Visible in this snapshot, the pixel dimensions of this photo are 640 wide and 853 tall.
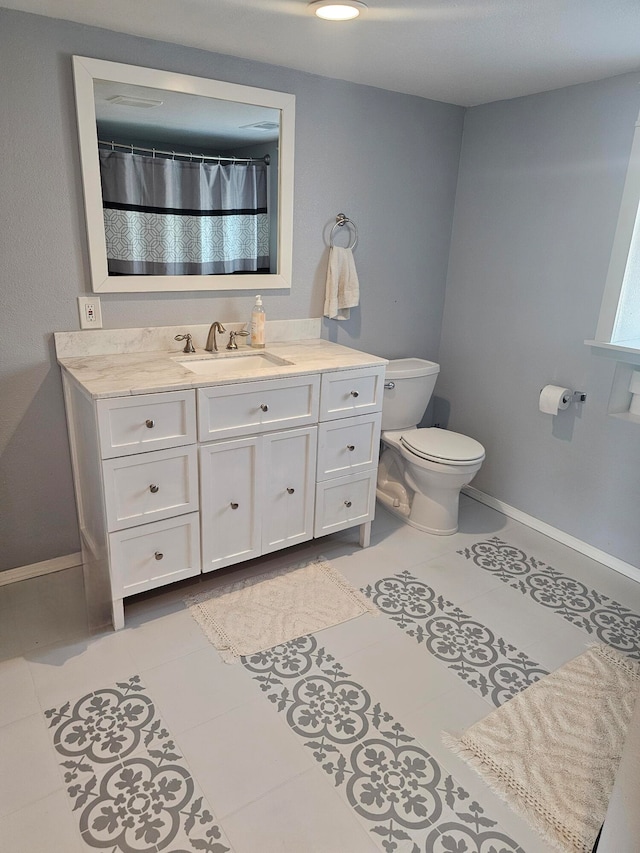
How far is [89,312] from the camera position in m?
2.32

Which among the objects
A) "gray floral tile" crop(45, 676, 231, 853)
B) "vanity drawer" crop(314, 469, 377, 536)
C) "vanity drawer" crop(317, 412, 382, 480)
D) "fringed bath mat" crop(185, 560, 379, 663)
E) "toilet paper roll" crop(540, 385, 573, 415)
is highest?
"toilet paper roll" crop(540, 385, 573, 415)

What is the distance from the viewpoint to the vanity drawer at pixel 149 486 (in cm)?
202

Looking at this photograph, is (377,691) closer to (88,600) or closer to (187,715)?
(187,715)

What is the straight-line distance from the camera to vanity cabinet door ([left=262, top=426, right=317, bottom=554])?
2.38 m

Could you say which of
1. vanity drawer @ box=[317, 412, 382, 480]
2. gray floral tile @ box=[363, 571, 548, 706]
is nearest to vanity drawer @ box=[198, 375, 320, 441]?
vanity drawer @ box=[317, 412, 382, 480]

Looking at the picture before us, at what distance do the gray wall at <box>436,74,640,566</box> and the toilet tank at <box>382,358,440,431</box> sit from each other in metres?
0.34

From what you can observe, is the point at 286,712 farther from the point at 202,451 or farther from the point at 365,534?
the point at 365,534

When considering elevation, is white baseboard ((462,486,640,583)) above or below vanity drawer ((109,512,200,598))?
below

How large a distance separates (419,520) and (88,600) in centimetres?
160

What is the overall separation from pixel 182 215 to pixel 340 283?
0.86 metres

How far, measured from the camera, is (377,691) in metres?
1.95

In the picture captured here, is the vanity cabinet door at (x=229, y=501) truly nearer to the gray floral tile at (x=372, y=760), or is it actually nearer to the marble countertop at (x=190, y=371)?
the marble countertop at (x=190, y=371)

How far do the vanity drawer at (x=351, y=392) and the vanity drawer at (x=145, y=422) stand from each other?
599mm

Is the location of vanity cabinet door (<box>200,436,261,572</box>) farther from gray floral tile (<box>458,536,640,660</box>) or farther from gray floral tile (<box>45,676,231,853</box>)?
gray floral tile (<box>458,536,640,660</box>)
